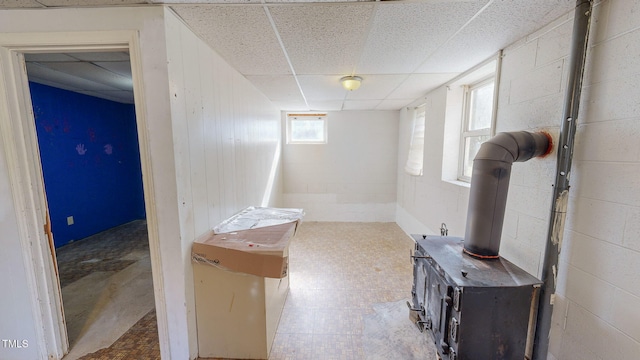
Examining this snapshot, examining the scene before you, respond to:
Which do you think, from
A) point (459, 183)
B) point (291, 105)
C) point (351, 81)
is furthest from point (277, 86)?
point (459, 183)

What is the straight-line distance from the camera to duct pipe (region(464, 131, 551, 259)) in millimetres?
1311

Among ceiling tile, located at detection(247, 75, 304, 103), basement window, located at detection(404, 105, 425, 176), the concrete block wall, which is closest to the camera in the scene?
the concrete block wall

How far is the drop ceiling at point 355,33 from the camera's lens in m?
1.19

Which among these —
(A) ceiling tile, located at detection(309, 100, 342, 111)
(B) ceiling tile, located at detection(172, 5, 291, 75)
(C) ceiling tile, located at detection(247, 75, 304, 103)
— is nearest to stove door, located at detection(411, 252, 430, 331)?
(B) ceiling tile, located at detection(172, 5, 291, 75)

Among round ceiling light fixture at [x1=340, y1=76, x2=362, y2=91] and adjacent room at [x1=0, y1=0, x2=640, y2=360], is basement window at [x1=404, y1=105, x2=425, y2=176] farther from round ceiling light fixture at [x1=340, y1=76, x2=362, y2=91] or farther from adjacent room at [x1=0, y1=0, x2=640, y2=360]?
round ceiling light fixture at [x1=340, y1=76, x2=362, y2=91]

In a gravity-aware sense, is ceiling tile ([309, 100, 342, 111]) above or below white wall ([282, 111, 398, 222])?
above

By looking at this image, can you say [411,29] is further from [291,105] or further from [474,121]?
[291,105]

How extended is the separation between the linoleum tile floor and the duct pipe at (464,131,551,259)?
909 mm

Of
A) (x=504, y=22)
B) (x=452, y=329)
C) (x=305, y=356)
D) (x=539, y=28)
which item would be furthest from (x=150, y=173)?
(x=539, y=28)

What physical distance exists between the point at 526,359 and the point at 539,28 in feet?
6.48

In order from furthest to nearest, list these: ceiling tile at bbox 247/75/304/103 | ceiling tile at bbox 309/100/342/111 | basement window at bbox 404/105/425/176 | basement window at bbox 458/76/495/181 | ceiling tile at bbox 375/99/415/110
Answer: ceiling tile at bbox 309/100/342/111 < ceiling tile at bbox 375/99/415/110 < basement window at bbox 404/105/425/176 < ceiling tile at bbox 247/75/304/103 < basement window at bbox 458/76/495/181

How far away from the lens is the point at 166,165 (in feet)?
4.25

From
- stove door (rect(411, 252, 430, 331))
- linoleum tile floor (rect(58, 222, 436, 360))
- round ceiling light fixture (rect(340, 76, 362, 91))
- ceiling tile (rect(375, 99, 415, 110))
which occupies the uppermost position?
ceiling tile (rect(375, 99, 415, 110))

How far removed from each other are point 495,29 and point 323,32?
1.07m
